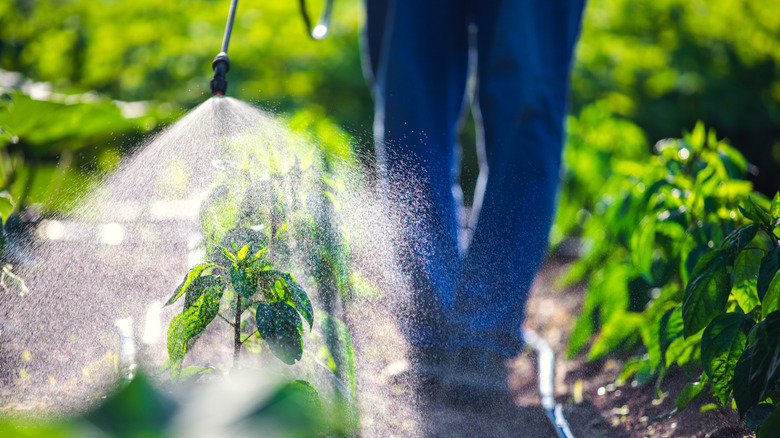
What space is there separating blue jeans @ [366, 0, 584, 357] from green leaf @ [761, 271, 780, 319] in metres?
0.62

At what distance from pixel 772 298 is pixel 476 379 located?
0.63 metres

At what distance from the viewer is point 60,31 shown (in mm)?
3771

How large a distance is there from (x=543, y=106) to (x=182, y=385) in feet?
3.94

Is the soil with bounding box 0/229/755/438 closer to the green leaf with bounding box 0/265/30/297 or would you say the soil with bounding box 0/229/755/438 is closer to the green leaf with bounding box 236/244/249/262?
the green leaf with bounding box 0/265/30/297

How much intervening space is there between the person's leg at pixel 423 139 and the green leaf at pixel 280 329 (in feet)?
1.71

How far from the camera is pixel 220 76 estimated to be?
4.52ft

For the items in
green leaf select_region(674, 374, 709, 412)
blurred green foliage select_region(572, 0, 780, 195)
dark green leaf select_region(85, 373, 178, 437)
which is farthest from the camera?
blurred green foliage select_region(572, 0, 780, 195)

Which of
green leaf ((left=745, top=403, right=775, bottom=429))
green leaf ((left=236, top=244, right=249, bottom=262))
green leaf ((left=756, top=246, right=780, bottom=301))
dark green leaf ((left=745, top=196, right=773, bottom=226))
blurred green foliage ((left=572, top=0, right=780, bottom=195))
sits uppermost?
blurred green foliage ((left=572, top=0, right=780, bottom=195))

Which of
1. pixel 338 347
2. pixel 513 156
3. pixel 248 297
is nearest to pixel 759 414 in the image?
pixel 338 347

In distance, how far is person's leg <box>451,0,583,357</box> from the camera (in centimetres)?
156

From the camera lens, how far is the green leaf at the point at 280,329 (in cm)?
98

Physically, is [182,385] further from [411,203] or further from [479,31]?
[479,31]

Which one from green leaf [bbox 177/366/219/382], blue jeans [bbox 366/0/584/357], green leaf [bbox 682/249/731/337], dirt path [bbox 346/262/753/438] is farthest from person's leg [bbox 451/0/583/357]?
green leaf [bbox 177/366/219/382]

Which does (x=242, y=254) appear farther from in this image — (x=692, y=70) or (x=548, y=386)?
(x=692, y=70)
